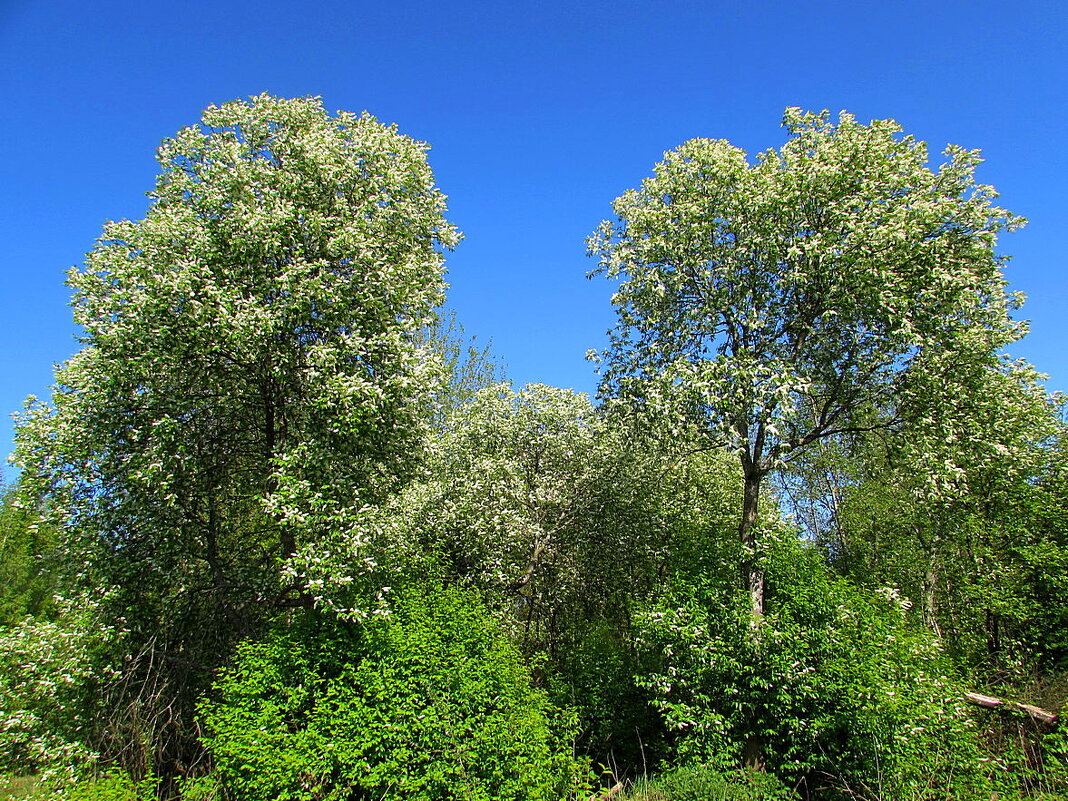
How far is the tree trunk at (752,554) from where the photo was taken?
575 inches

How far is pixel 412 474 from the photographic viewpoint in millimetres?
15117

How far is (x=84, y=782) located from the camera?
35.8 feet

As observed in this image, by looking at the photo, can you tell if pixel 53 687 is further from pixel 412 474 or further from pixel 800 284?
pixel 800 284

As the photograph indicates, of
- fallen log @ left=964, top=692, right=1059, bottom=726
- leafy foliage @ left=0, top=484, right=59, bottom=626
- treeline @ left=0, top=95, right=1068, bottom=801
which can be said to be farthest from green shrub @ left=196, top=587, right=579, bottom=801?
leafy foliage @ left=0, top=484, right=59, bottom=626

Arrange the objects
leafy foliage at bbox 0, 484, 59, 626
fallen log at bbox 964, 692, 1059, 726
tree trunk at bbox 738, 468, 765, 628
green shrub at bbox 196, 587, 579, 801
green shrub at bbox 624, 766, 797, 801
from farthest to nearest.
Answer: leafy foliage at bbox 0, 484, 59, 626 < tree trunk at bbox 738, 468, 765, 628 < fallen log at bbox 964, 692, 1059, 726 < green shrub at bbox 196, 587, 579, 801 < green shrub at bbox 624, 766, 797, 801

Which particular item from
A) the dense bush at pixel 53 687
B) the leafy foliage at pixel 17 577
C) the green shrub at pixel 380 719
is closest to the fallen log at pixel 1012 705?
the green shrub at pixel 380 719


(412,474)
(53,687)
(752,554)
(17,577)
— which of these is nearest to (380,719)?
(412,474)

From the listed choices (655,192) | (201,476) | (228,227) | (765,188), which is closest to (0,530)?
(201,476)

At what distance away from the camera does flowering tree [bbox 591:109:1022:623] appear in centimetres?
1295

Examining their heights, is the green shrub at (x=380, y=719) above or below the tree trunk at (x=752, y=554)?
below

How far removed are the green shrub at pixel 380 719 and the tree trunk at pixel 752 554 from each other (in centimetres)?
588

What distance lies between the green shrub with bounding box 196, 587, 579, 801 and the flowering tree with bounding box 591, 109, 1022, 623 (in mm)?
6442

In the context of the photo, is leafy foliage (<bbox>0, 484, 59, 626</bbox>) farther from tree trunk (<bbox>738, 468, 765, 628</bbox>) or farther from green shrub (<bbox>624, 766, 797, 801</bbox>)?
tree trunk (<bbox>738, 468, 765, 628</bbox>)

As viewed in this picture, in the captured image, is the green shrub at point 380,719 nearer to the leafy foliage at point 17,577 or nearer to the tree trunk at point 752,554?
the tree trunk at point 752,554
